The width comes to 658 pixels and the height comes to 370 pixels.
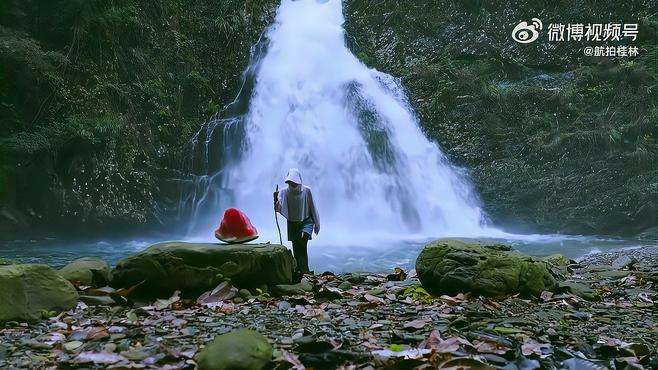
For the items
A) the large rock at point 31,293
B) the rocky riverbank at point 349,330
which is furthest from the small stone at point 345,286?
the large rock at point 31,293

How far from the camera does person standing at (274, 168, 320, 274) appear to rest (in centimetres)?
623

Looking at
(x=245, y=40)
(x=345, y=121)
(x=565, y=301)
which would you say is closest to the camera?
(x=565, y=301)

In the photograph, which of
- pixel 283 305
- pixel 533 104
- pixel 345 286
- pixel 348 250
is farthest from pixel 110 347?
pixel 533 104

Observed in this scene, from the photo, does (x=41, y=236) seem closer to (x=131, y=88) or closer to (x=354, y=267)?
(x=131, y=88)

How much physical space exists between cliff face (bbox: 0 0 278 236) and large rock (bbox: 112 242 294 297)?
323 inches

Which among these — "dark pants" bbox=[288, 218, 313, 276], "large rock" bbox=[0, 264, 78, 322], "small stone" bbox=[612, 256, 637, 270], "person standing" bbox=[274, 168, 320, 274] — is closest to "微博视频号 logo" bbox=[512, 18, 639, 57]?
"small stone" bbox=[612, 256, 637, 270]

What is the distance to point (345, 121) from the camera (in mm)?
15477

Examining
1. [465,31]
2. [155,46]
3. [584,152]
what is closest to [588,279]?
[584,152]

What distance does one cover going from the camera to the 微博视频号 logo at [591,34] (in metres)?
16.6

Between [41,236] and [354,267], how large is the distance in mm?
7558

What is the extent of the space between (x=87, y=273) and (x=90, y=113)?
27.5 feet

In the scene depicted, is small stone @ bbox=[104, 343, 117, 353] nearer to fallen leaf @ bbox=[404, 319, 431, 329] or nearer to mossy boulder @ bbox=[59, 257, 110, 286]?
fallen leaf @ bbox=[404, 319, 431, 329]

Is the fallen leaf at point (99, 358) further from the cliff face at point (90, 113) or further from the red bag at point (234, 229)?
the cliff face at point (90, 113)

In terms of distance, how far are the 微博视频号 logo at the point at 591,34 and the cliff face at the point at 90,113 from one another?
10958 mm
